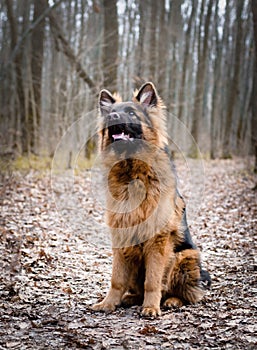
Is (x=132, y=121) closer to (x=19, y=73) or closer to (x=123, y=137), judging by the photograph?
(x=123, y=137)

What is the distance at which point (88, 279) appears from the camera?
19.5 ft

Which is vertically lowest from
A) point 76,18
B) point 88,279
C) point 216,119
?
point 88,279

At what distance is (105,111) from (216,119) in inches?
1108

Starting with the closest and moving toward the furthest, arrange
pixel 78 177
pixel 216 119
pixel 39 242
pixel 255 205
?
pixel 39 242, pixel 255 205, pixel 78 177, pixel 216 119

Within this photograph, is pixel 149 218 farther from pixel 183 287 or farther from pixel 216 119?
pixel 216 119

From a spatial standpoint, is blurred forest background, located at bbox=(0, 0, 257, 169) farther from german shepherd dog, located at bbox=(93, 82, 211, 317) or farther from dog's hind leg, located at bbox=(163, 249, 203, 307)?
dog's hind leg, located at bbox=(163, 249, 203, 307)

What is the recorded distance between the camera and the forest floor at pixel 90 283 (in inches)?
151

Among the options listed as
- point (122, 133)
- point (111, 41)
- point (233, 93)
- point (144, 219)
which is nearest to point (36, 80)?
point (111, 41)

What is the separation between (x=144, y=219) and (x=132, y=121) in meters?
1.10

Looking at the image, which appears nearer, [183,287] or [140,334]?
[140,334]

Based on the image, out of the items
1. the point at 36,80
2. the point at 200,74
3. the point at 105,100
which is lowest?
the point at 105,100

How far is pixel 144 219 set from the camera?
15.5 feet

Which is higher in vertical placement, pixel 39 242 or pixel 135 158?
pixel 135 158

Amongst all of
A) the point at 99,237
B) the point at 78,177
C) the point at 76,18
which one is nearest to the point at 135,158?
the point at 99,237
